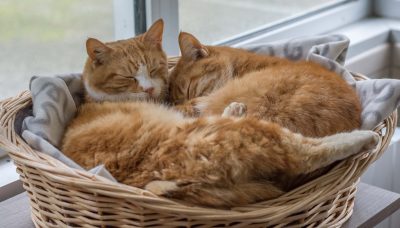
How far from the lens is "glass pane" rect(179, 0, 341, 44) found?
2122 mm

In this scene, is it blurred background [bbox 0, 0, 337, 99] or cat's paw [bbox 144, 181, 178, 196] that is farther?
blurred background [bbox 0, 0, 337, 99]

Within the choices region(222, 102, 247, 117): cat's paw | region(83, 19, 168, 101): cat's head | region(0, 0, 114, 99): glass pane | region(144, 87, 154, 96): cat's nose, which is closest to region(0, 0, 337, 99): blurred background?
region(0, 0, 114, 99): glass pane

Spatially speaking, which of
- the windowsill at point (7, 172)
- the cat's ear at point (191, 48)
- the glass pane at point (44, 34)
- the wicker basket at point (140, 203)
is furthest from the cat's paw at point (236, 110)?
the glass pane at point (44, 34)

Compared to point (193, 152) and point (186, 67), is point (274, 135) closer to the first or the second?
point (193, 152)

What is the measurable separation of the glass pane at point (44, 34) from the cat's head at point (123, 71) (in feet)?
1.00

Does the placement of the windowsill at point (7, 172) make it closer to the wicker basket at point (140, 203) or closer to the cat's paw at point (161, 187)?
the wicker basket at point (140, 203)

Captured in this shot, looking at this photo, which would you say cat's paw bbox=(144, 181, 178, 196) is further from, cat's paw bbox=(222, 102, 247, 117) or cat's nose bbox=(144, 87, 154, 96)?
cat's nose bbox=(144, 87, 154, 96)

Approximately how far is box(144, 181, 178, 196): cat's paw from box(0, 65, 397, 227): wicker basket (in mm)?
34

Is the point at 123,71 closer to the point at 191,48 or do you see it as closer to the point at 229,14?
the point at 191,48

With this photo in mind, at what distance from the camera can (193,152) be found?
1.13 metres

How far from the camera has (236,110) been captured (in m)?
1.32

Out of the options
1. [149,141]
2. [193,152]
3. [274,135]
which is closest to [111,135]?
[149,141]

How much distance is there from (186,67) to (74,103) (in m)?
0.32

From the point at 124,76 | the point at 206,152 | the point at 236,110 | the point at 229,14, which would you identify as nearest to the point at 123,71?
the point at 124,76
